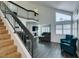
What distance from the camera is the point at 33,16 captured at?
9.54m

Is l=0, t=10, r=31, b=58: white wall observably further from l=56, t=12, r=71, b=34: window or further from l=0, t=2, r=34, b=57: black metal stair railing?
l=56, t=12, r=71, b=34: window

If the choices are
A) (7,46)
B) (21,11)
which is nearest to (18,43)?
(7,46)

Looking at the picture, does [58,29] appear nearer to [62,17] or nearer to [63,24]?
[63,24]

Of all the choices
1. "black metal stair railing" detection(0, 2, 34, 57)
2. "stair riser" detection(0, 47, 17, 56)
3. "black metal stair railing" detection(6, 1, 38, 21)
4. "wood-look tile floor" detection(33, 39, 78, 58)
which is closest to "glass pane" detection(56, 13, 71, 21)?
"black metal stair railing" detection(6, 1, 38, 21)

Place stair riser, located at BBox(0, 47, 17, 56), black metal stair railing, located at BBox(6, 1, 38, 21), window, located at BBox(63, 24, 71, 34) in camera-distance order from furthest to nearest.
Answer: window, located at BBox(63, 24, 71, 34)
black metal stair railing, located at BBox(6, 1, 38, 21)
stair riser, located at BBox(0, 47, 17, 56)

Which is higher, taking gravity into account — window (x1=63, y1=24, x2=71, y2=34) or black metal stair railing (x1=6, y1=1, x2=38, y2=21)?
black metal stair railing (x1=6, y1=1, x2=38, y2=21)

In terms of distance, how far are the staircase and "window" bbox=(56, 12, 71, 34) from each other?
24.4 ft

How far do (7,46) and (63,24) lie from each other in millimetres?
8043

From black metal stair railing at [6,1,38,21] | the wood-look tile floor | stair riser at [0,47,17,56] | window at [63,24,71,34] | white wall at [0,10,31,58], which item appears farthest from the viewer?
window at [63,24,71,34]

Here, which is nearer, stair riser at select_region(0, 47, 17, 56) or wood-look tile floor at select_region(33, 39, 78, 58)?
stair riser at select_region(0, 47, 17, 56)

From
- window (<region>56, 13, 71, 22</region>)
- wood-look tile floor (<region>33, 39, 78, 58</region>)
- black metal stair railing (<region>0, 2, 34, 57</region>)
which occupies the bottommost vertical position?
wood-look tile floor (<region>33, 39, 78, 58</region>)

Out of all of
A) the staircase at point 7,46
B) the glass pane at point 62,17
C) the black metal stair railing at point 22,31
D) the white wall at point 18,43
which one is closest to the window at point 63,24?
the glass pane at point 62,17

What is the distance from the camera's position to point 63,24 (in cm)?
1066

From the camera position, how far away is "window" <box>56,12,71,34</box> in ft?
34.0
